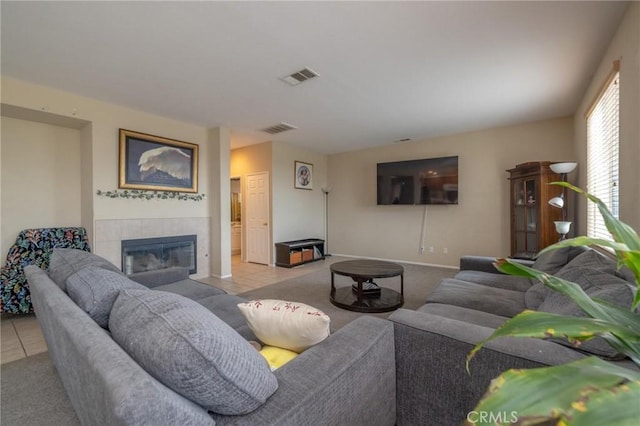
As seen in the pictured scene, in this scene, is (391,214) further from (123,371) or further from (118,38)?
(123,371)

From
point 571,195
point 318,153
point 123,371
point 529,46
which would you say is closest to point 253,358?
point 123,371

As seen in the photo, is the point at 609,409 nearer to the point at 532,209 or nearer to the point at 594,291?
the point at 594,291

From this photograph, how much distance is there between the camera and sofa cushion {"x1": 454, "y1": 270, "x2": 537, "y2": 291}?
2.47 m

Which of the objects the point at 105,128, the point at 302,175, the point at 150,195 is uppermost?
the point at 105,128

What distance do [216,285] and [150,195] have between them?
164 cm

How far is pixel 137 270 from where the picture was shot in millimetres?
3881

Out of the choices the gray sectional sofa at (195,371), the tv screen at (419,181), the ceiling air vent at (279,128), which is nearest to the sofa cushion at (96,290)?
the gray sectional sofa at (195,371)

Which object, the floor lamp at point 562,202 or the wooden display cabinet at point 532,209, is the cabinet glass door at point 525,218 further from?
the floor lamp at point 562,202

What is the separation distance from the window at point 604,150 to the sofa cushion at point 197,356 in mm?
2797

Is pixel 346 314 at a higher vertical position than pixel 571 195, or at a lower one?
lower

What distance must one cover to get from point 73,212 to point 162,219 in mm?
1066

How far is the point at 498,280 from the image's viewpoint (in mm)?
2604

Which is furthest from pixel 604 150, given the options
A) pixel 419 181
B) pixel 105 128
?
pixel 105 128

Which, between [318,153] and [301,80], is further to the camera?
[318,153]
